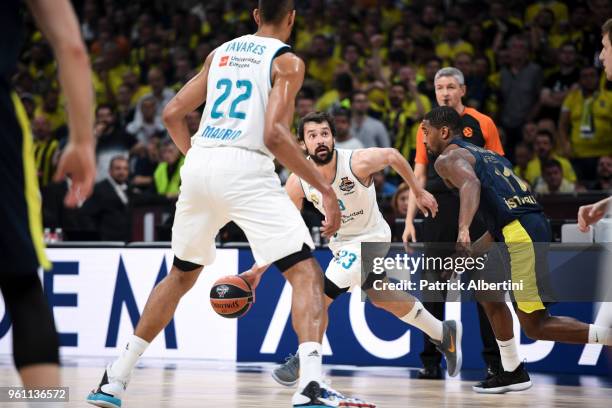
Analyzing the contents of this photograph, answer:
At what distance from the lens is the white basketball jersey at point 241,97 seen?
5324 millimetres

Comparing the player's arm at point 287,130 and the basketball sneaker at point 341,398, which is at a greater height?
the player's arm at point 287,130

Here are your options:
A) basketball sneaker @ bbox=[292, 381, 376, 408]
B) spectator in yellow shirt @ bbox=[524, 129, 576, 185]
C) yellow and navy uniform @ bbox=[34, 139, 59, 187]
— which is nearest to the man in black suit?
yellow and navy uniform @ bbox=[34, 139, 59, 187]

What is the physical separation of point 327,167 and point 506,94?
5.63m

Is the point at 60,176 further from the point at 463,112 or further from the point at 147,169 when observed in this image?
the point at 147,169

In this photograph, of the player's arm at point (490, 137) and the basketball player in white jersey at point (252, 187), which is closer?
the basketball player in white jersey at point (252, 187)

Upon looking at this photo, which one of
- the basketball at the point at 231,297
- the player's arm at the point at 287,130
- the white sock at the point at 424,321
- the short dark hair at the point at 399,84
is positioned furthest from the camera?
the short dark hair at the point at 399,84

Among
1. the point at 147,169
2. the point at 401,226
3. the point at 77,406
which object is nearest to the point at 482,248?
the point at 401,226

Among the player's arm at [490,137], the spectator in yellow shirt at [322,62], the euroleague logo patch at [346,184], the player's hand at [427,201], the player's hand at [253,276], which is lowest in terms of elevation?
the player's hand at [253,276]

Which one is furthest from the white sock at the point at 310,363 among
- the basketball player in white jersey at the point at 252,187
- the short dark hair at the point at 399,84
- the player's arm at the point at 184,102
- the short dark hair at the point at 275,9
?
the short dark hair at the point at 399,84

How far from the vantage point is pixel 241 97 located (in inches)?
211

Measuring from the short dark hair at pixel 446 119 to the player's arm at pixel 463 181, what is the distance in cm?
24

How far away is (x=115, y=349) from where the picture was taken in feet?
31.1

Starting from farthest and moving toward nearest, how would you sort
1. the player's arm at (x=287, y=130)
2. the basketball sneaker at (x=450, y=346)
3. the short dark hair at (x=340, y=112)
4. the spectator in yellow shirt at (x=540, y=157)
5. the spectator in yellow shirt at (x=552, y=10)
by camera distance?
the spectator in yellow shirt at (x=552, y=10)
the short dark hair at (x=340, y=112)
the spectator in yellow shirt at (x=540, y=157)
the basketball sneaker at (x=450, y=346)
the player's arm at (x=287, y=130)

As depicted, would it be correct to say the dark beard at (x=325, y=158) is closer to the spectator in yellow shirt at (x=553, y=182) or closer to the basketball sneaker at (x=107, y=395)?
the basketball sneaker at (x=107, y=395)
